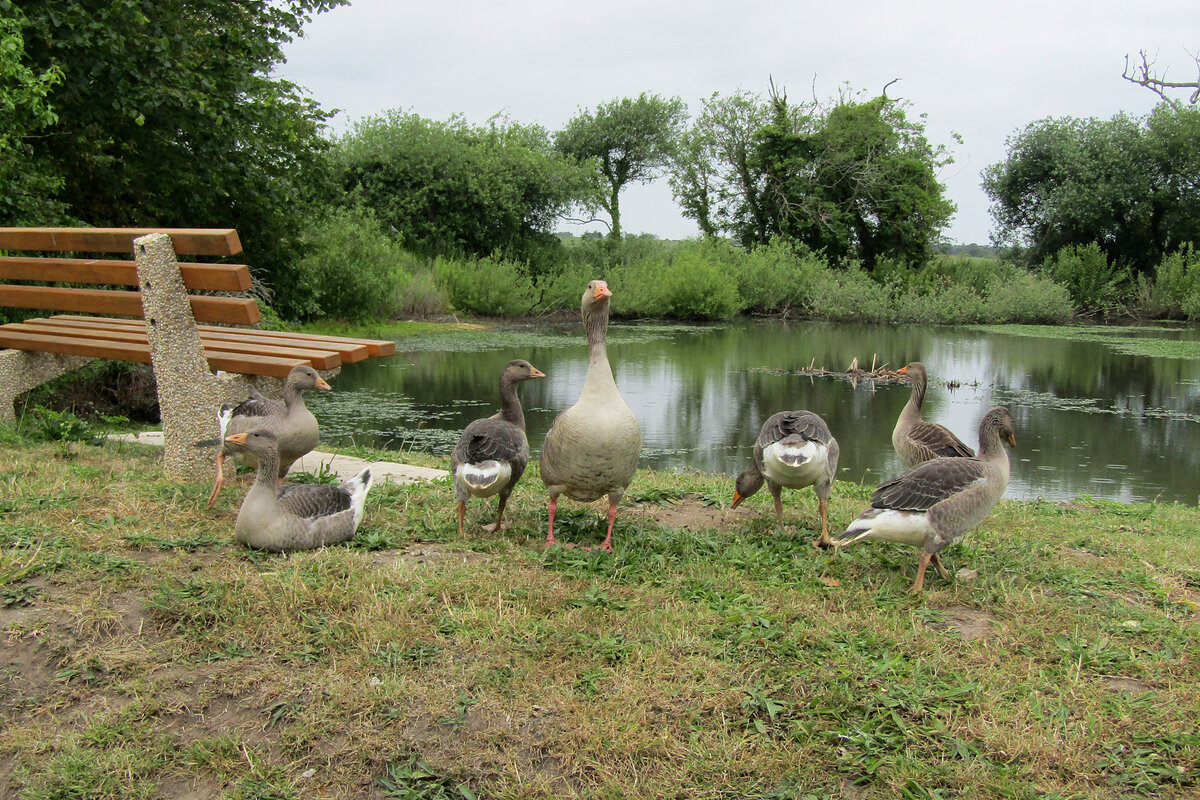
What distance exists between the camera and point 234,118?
1302 cm

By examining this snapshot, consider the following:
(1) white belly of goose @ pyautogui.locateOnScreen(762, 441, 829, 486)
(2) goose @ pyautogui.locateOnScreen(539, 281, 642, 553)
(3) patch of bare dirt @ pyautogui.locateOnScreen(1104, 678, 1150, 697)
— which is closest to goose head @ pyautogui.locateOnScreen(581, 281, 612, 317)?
(2) goose @ pyautogui.locateOnScreen(539, 281, 642, 553)

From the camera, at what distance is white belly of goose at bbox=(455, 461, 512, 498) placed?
16.3ft

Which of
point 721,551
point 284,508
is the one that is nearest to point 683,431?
point 721,551

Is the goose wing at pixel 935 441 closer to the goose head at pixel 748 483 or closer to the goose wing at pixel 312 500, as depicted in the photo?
the goose head at pixel 748 483

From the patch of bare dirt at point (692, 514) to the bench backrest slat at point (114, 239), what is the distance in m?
3.27

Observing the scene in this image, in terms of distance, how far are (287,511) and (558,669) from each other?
1933mm

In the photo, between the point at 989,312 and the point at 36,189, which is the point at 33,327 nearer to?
the point at 36,189

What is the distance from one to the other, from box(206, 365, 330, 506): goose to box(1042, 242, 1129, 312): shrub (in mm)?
40541

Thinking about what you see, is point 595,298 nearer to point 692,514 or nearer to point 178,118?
point 692,514

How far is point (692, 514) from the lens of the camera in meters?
6.39

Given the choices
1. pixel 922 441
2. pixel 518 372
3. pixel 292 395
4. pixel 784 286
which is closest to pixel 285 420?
pixel 292 395

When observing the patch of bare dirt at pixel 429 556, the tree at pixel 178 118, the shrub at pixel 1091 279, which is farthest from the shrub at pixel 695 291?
the patch of bare dirt at pixel 429 556

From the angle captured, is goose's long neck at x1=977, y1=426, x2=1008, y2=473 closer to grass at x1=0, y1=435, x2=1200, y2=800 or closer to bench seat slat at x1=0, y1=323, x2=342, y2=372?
grass at x1=0, y1=435, x2=1200, y2=800

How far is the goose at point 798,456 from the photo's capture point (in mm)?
5438
